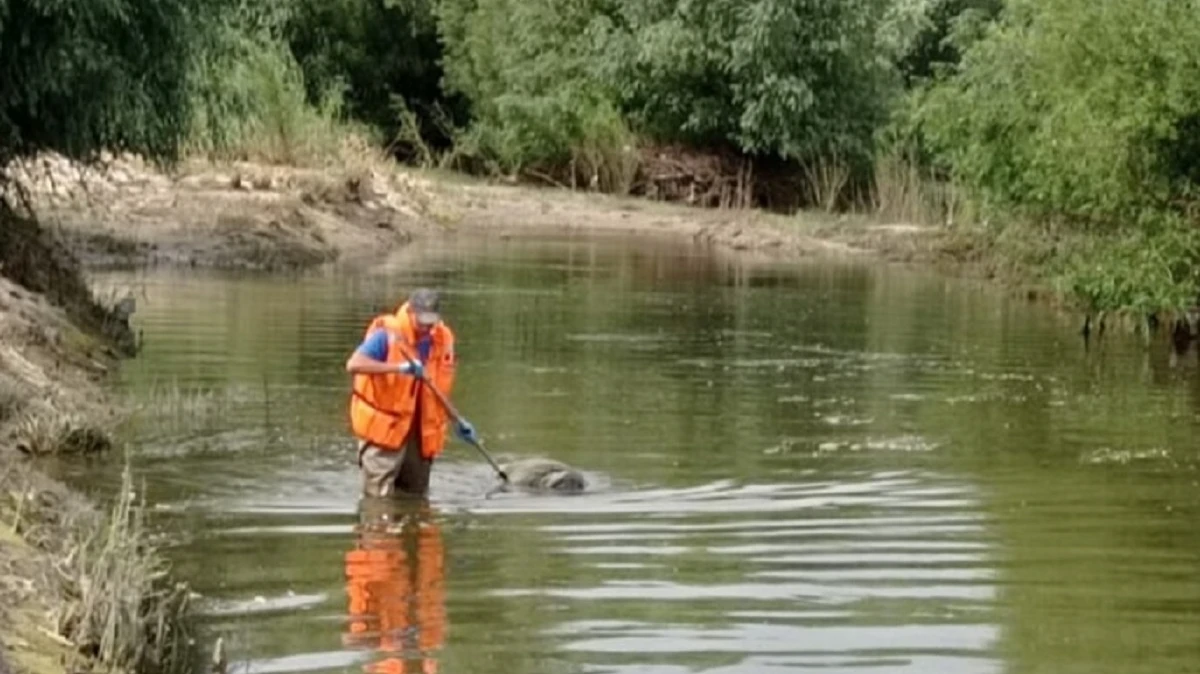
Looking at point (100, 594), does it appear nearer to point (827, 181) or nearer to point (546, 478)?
point (546, 478)

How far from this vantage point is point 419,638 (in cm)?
1207

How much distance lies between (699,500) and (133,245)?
20626mm

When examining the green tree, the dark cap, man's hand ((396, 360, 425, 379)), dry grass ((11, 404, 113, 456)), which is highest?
the green tree

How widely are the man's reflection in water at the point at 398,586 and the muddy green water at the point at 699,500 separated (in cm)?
3

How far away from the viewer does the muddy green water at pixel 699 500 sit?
1226cm

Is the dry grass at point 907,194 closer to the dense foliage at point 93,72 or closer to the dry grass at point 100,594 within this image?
the dense foliage at point 93,72

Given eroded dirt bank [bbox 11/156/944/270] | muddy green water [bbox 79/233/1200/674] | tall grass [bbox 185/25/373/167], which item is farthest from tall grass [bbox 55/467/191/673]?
tall grass [bbox 185/25/373/167]

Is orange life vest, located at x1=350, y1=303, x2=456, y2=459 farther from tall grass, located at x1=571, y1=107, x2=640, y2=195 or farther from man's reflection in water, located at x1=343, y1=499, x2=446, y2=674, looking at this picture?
tall grass, located at x1=571, y1=107, x2=640, y2=195

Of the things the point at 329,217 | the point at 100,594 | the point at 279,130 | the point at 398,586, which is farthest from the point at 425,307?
the point at 279,130

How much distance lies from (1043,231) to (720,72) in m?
22.6

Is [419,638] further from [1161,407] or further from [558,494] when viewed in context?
[1161,407]

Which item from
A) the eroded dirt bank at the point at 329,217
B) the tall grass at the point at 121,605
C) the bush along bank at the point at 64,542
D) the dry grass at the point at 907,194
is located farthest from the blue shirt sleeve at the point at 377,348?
the dry grass at the point at 907,194

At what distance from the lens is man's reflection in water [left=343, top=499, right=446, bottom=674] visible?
464 inches

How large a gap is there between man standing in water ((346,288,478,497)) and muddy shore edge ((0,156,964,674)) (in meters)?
2.28
